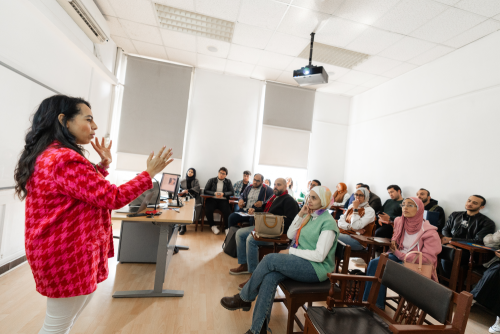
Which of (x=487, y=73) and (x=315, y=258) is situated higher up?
(x=487, y=73)

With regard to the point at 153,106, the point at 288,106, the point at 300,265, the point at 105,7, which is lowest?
the point at 300,265

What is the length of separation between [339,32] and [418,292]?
3707 millimetres

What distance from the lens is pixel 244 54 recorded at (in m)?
4.88

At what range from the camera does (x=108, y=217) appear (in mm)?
1251

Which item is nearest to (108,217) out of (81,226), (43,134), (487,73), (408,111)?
(81,226)

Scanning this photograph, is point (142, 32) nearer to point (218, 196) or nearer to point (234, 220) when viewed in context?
point (218, 196)

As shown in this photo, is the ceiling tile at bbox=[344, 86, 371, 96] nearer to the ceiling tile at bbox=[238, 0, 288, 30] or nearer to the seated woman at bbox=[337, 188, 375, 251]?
the ceiling tile at bbox=[238, 0, 288, 30]

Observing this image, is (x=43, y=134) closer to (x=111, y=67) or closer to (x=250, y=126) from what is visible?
(x=111, y=67)

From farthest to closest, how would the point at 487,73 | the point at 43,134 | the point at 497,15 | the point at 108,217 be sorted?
the point at 487,73 → the point at 497,15 → the point at 108,217 → the point at 43,134

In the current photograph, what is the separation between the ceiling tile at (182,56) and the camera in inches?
200

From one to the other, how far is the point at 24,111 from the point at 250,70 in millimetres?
4244

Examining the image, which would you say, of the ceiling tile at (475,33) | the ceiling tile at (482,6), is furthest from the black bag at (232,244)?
the ceiling tile at (475,33)

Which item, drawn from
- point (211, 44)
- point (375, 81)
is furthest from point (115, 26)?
point (375, 81)

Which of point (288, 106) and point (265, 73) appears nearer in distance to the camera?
point (265, 73)
